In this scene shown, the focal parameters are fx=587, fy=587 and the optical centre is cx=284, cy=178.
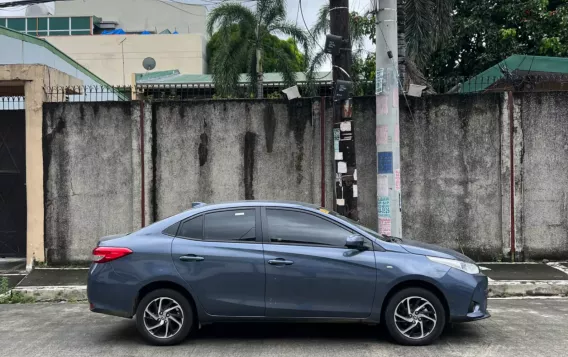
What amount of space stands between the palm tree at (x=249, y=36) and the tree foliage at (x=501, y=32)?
6243 mm

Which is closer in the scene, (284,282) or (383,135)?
(284,282)

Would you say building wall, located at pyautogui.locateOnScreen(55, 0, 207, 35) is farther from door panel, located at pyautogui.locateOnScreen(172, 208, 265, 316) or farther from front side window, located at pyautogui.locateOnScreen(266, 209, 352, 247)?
door panel, located at pyautogui.locateOnScreen(172, 208, 265, 316)

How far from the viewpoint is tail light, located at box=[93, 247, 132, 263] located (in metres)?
6.11

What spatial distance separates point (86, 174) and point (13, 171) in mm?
1503

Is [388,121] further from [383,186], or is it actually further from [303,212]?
[303,212]

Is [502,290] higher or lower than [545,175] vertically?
lower

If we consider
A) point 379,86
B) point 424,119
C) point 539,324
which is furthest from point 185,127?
point 539,324

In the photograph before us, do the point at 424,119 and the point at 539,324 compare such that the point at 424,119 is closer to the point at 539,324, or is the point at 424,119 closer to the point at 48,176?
the point at 539,324

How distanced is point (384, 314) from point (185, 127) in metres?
5.82

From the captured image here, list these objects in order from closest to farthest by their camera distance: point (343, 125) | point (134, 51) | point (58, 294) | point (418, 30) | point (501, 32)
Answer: point (343, 125), point (58, 294), point (418, 30), point (501, 32), point (134, 51)

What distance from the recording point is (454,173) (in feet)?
34.4

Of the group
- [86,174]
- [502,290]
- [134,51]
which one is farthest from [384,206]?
[134,51]

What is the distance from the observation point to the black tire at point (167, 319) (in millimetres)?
6109

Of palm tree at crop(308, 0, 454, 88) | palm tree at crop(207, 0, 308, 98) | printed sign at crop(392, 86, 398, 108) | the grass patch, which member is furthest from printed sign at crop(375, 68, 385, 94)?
palm tree at crop(207, 0, 308, 98)
